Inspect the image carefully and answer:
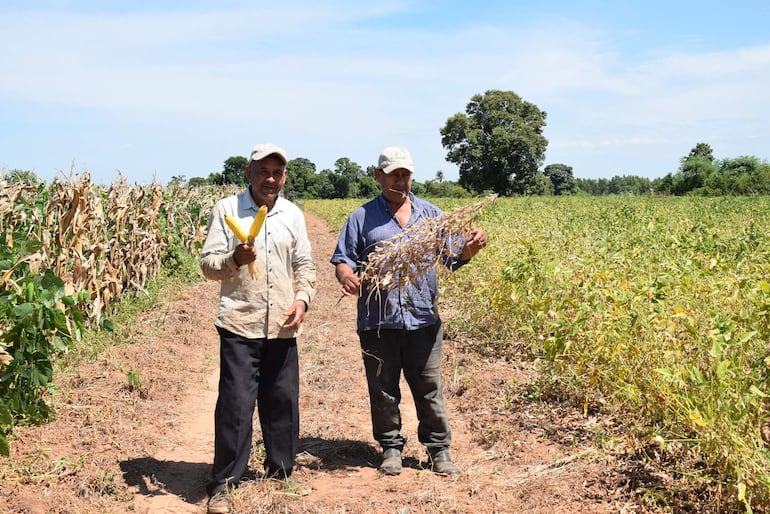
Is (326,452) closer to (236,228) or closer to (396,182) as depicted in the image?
(236,228)

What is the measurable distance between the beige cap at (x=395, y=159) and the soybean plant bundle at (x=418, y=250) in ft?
1.20

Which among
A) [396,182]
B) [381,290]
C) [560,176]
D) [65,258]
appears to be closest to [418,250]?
[381,290]

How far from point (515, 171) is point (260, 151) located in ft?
209

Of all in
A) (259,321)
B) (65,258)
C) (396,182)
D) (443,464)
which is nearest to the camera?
(259,321)

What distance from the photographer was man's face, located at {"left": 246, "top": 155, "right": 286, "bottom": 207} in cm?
410

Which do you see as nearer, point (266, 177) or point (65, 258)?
point (266, 177)

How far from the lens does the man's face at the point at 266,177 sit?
13.4ft

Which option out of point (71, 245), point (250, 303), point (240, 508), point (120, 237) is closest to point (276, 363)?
point (250, 303)

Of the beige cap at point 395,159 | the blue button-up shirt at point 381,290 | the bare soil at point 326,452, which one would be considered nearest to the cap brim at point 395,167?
Answer: the beige cap at point 395,159

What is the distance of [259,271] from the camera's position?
417cm

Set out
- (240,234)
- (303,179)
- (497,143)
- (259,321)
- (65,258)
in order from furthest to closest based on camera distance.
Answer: (303,179) < (497,143) < (65,258) < (259,321) < (240,234)

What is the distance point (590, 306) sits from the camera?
488 centimetres

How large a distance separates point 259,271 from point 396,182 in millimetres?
1005

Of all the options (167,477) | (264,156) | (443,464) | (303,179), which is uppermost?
(303,179)
